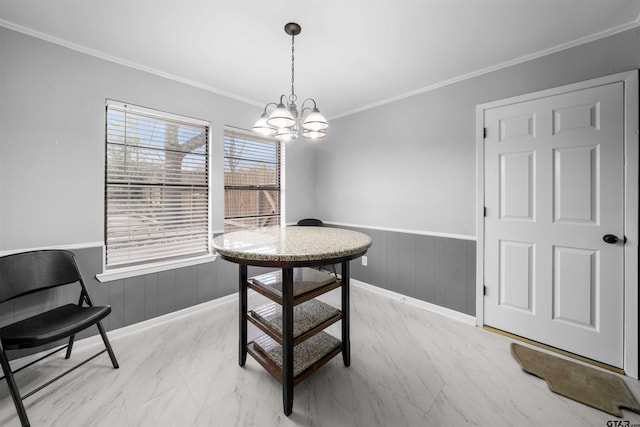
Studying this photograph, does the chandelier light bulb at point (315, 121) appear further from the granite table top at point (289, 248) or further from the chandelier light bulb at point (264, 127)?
the granite table top at point (289, 248)

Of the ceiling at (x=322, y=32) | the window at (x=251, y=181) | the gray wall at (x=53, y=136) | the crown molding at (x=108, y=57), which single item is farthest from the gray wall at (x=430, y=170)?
the gray wall at (x=53, y=136)

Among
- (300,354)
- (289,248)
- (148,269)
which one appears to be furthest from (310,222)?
(289,248)

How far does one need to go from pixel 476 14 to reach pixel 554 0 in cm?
45

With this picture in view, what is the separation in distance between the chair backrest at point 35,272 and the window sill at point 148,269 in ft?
0.82

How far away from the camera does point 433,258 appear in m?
2.75

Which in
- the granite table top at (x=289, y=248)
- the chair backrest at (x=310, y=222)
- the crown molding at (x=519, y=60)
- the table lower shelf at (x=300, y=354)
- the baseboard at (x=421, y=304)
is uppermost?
the crown molding at (x=519, y=60)

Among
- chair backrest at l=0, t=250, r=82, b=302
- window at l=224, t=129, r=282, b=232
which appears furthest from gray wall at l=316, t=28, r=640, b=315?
chair backrest at l=0, t=250, r=82, b=302

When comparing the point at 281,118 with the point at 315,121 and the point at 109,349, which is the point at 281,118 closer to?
the point at 315,121

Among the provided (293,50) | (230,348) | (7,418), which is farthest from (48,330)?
(293,50)

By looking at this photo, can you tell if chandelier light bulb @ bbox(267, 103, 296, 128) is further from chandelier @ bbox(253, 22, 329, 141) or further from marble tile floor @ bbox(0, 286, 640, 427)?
marble tile floor @ bbox(0, 286, 640, 427)

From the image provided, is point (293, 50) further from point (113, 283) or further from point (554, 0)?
point (113, 283)

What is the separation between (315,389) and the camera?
1654 millimetres

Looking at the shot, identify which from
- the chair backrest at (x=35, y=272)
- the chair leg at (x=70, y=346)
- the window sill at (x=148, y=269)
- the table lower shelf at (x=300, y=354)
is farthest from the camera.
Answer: the window sill at (x=148, y=269)

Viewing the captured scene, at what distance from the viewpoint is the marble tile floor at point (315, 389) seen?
4.69ft
